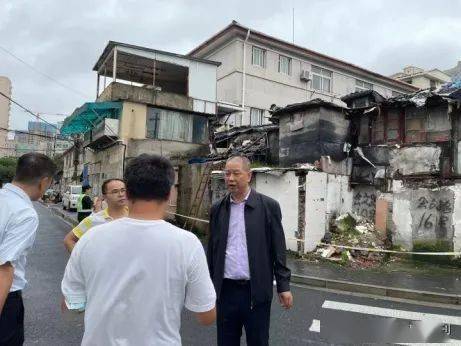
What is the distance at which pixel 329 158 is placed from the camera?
13938 millimetres

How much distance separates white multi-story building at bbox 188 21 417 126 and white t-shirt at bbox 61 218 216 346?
23.8 m

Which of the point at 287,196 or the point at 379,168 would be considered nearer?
the point at 287,196

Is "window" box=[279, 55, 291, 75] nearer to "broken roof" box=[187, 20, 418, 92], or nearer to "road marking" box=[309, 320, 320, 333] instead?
"broken roof" box=[187, 20, 418, 92]

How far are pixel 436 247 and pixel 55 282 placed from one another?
1000 centimetres

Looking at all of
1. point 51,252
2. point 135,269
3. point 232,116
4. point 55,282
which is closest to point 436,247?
point 55,282

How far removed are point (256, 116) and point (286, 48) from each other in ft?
15.8

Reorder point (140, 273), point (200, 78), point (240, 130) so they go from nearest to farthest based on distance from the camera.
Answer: point (140, 273) < point (240, 130) < point (200, 78)

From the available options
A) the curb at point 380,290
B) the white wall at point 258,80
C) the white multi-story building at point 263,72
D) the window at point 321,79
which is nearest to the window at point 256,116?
the white multi-story building at point 263,72

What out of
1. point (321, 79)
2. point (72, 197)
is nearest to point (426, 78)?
point (321, 79)

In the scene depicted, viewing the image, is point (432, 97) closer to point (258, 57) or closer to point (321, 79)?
point (258, 57)

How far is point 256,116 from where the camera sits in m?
27.1

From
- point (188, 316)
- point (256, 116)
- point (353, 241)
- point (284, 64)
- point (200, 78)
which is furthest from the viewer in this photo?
point (284, 64)

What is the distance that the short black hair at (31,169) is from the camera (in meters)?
2.89

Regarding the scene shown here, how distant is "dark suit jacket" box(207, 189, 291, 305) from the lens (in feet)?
11.3
